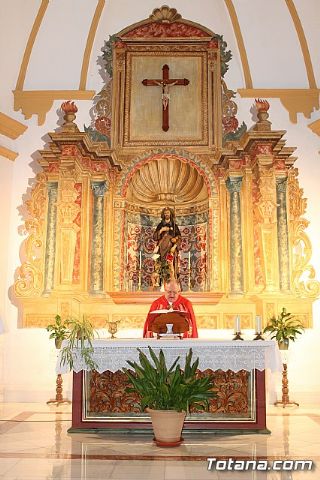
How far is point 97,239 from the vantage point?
35.9ft

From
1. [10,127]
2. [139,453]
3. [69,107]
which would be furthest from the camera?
[10,127]

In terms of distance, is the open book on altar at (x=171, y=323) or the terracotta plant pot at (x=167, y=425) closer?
the terracotta plant pot at (x=167, y=425)

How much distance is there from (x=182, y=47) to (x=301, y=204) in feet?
14.6

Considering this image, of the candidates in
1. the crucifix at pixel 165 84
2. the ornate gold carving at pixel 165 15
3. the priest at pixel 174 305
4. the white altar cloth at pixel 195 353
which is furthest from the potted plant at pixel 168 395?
the ornate gold carving at pixel 165 15

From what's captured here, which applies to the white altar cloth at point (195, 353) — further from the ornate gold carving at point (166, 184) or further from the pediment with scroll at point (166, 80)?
the pediment with scroll at point (166, 80)

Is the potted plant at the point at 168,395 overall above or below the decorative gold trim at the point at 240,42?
below

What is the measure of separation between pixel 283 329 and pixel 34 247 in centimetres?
523

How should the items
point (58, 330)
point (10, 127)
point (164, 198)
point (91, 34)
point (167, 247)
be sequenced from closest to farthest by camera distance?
point (58, 330), point (10, 127), point (167, 247), point (164, 198), point (91, 34)

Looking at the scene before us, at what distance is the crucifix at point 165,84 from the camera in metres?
11.5

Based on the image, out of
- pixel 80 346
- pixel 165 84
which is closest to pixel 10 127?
pixel 165 84

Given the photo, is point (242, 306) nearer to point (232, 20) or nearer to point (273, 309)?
point (273, 309)

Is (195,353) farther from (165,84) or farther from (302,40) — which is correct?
(302,40)

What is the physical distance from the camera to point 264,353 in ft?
21.7

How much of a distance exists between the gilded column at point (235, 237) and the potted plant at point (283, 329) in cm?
115
